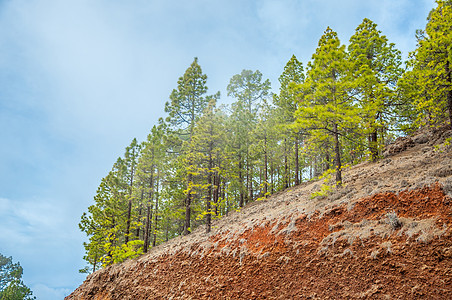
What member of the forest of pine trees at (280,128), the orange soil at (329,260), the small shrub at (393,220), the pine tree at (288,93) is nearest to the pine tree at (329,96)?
the forest of pine trees at (280,128)

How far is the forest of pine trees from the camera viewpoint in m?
11.9

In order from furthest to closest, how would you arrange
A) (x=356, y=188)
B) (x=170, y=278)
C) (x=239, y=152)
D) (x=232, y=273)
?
(x=239, y=152), (x=170, y=278), (x=356, y=188), (x=232, y=273)

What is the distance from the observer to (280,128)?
14250mm

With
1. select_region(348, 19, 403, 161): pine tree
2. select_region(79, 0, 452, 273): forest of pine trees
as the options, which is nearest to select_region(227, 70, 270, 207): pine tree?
select_region(79, 0, 452, 273): forest of pine trees

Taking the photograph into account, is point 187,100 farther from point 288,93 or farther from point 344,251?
point 344,251

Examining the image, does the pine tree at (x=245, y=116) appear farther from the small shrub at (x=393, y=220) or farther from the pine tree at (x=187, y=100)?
the small shrub at (x=393, y=220)

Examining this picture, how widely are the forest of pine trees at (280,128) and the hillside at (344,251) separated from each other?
3.64 meters

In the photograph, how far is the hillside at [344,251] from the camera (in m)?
5.68

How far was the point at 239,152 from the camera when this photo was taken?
2538cm

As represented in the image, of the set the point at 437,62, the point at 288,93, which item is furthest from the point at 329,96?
the point at 288,93

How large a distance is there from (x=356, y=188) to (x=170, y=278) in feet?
33.5

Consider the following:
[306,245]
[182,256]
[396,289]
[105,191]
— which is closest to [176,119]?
[105,191]

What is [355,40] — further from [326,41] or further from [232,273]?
[232,273]

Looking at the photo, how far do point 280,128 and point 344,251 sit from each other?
8.44 metres
